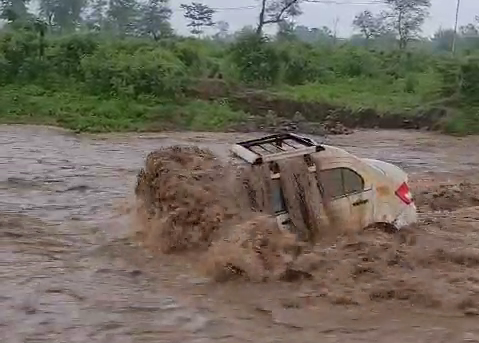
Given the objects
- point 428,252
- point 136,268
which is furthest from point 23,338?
point 428,252

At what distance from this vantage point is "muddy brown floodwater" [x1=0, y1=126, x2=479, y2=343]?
8.01 m

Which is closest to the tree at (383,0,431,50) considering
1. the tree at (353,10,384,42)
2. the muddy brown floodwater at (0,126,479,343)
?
the tree at (353,10,384,42)

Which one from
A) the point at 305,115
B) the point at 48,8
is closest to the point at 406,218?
the point at 305,115

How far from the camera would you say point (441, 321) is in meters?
8.38

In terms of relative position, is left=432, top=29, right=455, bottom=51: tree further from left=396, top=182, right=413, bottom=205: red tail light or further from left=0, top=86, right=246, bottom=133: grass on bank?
left=396, top=182, right=413, bottom=205: red tail light

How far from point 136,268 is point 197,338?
7.66 ft

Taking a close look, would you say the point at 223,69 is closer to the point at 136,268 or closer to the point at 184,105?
the point at 184,105

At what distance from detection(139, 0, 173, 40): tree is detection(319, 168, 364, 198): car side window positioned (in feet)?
111

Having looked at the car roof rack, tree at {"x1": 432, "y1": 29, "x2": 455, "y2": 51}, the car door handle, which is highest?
tree at {"x1": 432, "y1": 29, "x2": 455, "y2": 51}

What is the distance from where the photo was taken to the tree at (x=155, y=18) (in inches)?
1690

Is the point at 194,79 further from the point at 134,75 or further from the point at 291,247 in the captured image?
the point at 291,247

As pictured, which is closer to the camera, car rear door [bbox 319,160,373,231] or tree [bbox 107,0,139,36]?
car rear door [bbox 319,160,373,231]

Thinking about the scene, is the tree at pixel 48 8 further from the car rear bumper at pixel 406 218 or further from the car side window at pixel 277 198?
the car side window at pixel 277 198

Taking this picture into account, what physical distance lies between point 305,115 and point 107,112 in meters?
6.32
